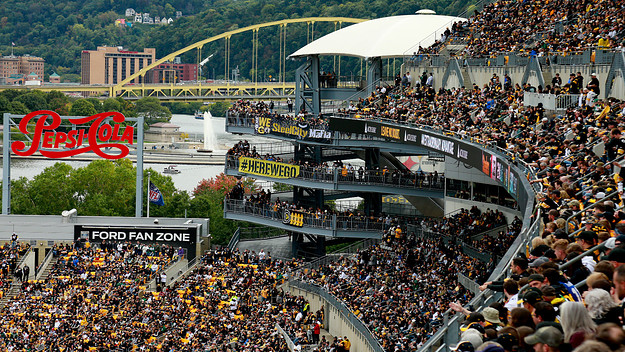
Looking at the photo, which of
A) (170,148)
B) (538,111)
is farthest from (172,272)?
(170,148)

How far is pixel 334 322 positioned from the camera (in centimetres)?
3631

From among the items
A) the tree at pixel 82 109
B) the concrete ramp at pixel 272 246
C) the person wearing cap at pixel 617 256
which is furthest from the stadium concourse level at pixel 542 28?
the tree at pixel 82 109

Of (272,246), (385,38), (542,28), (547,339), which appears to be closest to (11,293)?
(272,246)

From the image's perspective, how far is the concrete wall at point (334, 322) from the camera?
30.9 metres

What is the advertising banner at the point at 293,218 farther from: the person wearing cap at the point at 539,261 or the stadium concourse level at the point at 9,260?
the person wearing cap at the point at 539,261

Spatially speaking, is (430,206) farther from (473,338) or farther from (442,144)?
(473,338)

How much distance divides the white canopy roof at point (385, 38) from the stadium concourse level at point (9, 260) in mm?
20934

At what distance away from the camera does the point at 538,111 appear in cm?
2720

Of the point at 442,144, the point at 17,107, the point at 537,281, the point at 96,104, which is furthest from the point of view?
the point at 96,104

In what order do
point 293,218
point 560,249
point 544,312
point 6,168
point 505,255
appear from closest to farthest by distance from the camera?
point 544,312 < point 560,249 < point 505,255 < point 293,218 < point 6,168

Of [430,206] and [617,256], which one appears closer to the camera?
[617,256]

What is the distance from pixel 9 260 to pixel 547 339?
4222cm

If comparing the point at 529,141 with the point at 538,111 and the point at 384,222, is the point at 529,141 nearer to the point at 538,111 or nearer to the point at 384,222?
the point at 538,111

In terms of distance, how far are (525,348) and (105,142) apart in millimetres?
48880
